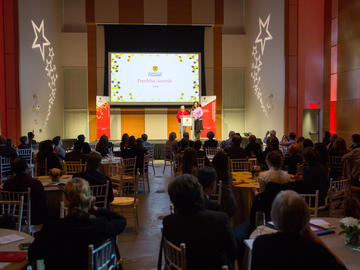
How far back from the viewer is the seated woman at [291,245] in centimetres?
182

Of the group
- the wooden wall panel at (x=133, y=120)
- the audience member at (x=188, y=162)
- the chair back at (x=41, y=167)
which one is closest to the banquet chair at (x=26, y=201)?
the audience member at (x=188, y=162)

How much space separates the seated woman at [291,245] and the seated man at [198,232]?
0.34 metres

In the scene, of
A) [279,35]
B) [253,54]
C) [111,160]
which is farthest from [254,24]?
[111,160]

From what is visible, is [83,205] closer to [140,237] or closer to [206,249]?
[206,249]

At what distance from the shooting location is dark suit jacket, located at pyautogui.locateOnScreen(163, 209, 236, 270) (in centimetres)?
223

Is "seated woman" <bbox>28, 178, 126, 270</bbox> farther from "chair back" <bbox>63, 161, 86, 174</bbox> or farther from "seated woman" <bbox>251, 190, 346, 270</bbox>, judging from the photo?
"chair back" <bbox>63, 161, 86, 174</bbox>

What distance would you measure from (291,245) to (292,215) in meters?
0.14

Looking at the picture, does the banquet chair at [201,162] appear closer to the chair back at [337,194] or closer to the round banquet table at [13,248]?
the chair back at [337,194]

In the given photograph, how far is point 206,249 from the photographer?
7.34 feet

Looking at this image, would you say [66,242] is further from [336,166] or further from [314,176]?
[336,166]

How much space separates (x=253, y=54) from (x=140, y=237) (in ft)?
35.1

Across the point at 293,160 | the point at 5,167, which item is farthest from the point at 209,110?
the point at 293,160

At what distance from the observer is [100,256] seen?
233 cm

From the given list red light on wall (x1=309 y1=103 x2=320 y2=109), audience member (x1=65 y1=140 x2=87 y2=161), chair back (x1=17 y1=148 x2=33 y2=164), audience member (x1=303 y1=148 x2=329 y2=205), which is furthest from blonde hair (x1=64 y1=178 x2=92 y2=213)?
red light on wall (x1=309 y1=103 x2=320 y2=109)
